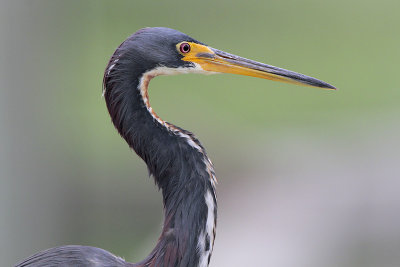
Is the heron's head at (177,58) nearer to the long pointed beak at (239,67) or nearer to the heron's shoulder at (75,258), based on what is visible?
the long pointed beak at (239,67)

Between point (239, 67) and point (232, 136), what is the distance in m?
3.70

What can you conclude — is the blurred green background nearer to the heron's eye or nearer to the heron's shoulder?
the heron's shoulder

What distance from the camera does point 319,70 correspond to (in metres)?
8.67

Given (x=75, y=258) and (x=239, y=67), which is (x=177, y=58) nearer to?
(x=239, y=67)

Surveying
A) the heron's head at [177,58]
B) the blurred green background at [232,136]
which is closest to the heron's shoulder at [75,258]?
the heron's head at [177,58]

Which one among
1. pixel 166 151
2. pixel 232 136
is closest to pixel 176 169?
pixel 166 151

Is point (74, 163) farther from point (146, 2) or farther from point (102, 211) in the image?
point (146, 2)

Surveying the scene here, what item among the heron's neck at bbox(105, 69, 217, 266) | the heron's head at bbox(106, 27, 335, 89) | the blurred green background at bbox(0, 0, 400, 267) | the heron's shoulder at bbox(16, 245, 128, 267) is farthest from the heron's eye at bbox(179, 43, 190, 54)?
the blurred green background at bbox(0, 0, 400, 267)

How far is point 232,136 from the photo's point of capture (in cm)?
576

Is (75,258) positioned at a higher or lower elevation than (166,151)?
lower

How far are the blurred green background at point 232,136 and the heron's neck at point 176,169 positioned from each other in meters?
1.32

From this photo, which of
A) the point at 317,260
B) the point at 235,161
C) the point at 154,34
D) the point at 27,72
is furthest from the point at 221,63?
the point at 235,161

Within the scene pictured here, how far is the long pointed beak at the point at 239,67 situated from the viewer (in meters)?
2.03

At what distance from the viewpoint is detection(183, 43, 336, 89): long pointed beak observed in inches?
79.7
